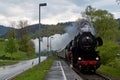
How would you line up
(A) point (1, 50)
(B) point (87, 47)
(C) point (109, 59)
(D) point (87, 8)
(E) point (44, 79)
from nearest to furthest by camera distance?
(E) point (44, 79) < (B) point (87, 47) < (C) point (109, 59) < (D) point (87, 8) < (A) point (1, 50)

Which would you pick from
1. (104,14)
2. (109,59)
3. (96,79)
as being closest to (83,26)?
(96,79)

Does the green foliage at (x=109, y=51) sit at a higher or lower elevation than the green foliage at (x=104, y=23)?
lower

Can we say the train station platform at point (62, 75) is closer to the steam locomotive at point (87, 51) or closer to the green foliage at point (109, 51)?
the steam locomotive at point (87, 51)

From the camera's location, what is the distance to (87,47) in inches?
1549

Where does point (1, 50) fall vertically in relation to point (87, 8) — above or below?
below

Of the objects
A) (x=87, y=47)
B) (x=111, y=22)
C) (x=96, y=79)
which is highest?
(x=111, y=22)

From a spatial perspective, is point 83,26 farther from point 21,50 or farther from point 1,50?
point 21,50

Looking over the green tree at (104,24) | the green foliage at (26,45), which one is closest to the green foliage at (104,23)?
the green tree at (104,24)

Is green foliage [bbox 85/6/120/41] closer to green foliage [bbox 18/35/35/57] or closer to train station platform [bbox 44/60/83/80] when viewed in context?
green foliage [bbox 18/35/35/57]

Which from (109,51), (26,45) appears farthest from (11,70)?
(26,45)

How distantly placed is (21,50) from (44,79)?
13553 centimetres

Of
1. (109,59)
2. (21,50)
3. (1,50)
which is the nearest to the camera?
(109,59)

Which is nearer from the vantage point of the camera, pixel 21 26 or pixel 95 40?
pixel 95 40

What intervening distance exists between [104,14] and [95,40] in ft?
244
